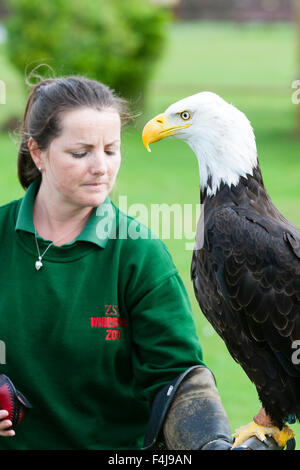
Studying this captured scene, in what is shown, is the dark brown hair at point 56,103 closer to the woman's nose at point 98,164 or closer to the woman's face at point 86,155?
the woman's face at point 86,155

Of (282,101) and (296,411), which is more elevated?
(282,101)

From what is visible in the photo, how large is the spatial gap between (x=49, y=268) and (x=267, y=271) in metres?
0.67

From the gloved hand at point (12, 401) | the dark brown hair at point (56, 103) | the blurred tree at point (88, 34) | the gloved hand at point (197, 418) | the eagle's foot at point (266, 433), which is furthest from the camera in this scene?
the blurred tree at point (88, 34)

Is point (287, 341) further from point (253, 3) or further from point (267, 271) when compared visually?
point (253, 3)

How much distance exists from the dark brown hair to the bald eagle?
0.17 meters

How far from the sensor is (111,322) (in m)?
2.33

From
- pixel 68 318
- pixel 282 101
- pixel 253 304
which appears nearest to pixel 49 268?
pixel 68 318

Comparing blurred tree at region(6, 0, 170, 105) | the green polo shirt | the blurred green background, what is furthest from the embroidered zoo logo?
blurred tree at region(6, 0, 170, 105)

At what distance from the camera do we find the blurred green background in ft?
16.7

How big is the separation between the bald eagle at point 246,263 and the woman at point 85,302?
0.17 meters

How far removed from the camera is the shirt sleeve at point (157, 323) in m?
2.29

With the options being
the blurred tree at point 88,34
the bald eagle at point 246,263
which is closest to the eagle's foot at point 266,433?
the bald eagle at point 246,263

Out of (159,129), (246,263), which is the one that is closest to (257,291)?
(246,263)
